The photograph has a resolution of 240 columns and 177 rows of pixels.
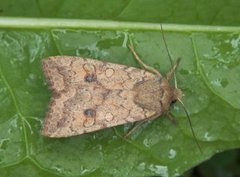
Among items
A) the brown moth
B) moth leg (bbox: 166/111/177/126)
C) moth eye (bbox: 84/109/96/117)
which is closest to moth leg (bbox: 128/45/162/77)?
the brown moth

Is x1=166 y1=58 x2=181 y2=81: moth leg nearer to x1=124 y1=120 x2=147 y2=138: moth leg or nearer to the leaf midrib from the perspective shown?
the leaf midrib

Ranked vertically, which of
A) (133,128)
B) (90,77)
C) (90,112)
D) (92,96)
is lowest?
(133,128)

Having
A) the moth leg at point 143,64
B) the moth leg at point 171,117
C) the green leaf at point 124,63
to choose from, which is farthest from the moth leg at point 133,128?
the moth leg at point 143,64

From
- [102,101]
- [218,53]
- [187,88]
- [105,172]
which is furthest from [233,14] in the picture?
[105,172]

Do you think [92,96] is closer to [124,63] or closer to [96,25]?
[124,63]

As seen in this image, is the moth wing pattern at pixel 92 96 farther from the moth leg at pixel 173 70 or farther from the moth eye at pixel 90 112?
the moth leg at pixel 173 70

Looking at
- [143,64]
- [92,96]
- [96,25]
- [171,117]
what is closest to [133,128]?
[171,117]

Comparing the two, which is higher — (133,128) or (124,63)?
(124,63)
